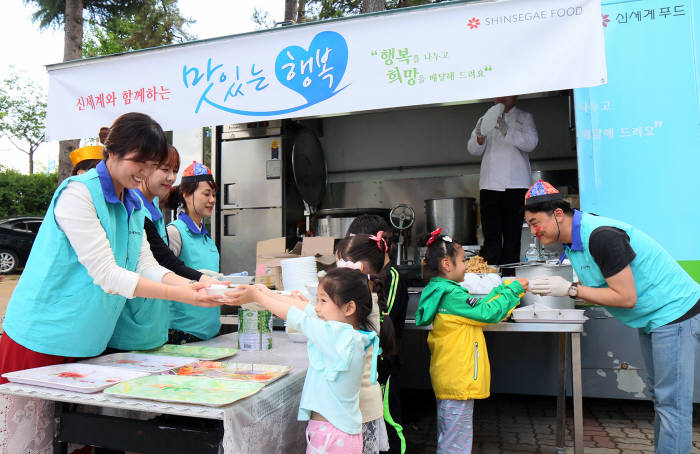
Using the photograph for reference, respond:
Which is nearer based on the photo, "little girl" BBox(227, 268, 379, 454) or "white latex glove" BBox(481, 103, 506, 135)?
"little girl" BBox(227, 268, 379, 454)

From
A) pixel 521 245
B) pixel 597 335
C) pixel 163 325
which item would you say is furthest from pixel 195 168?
pixel 521 245

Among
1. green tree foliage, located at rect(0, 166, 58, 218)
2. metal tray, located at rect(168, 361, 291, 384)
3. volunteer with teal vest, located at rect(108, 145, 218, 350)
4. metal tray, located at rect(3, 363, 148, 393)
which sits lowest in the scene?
metal tray, located at rect(168, 361, 291, 384)

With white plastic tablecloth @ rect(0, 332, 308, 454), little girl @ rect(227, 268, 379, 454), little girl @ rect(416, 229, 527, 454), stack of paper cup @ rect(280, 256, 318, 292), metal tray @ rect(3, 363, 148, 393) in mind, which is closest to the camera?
white plastic tablecloth @ rect(0, 332, 308, 454)

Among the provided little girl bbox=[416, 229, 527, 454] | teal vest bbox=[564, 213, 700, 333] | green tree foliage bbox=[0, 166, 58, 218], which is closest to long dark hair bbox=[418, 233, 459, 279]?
little girl bbox=[416, 229, 527, 454]

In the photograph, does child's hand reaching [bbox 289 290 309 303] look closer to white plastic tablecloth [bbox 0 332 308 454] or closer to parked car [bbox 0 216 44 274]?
white plastic tablecloth [bbox 0 332 308 454]

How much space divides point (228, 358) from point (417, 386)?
8.12 feet

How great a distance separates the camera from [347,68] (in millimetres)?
3754

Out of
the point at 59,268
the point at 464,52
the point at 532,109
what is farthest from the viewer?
the point at 532,109

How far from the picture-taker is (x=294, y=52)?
3865mm

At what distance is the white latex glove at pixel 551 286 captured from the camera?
2758mm

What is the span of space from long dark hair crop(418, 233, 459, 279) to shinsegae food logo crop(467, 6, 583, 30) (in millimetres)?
1553

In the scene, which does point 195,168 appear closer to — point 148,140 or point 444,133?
point 148,140

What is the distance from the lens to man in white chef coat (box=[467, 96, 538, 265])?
4895mm

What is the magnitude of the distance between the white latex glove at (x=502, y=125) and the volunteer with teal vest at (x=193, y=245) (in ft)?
9.94
